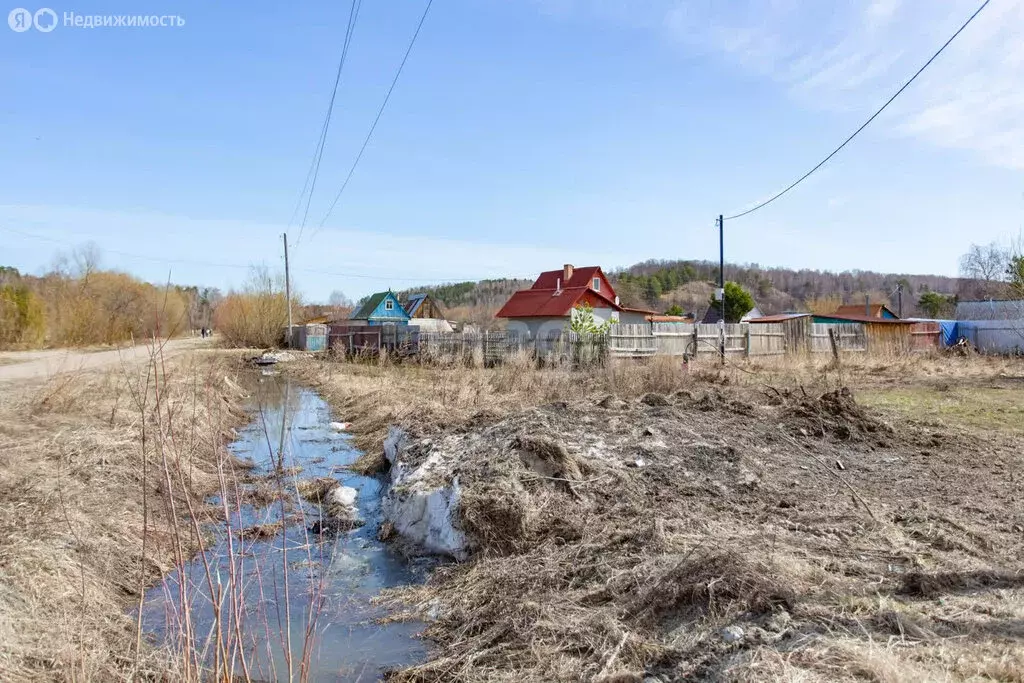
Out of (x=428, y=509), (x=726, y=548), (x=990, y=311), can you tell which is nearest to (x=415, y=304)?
(x=990, y=311)

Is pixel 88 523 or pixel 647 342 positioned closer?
pixel 88 523

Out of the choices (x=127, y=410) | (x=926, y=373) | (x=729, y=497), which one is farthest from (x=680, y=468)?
(x=926, y=373)

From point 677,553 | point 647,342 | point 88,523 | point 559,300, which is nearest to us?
point 677,553

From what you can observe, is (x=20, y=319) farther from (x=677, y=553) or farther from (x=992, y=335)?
(x=992, y=335)

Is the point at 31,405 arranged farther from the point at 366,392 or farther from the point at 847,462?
the point at 847,462

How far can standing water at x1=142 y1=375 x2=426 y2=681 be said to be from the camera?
8.94 ft

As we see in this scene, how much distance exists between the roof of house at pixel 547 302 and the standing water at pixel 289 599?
30.0m

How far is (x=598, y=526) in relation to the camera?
551cm

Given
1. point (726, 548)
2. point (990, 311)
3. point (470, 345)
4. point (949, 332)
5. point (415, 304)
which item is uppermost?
point (415, 304)

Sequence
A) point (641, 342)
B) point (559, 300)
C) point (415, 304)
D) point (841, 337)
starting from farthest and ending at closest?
point (415, 304) → point (559, 300) → point (841, 337) → point (641, 342)

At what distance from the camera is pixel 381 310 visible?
53812mm

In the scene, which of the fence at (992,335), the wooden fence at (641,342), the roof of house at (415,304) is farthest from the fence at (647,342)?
the roof of house at (415,304)

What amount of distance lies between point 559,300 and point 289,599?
115 feet

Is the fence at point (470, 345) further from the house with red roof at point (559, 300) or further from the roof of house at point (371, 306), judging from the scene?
the roof of house at point (371, 306)
